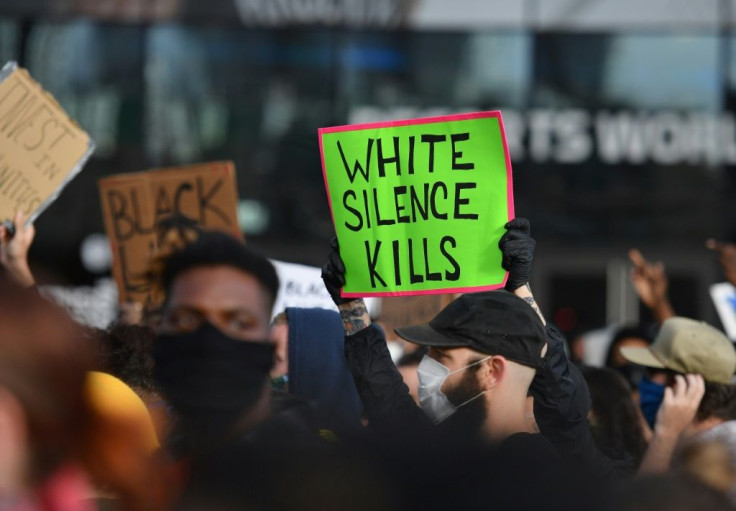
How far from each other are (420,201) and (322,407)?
3.08 feet

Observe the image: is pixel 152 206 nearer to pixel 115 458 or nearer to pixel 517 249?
pixel 517 249

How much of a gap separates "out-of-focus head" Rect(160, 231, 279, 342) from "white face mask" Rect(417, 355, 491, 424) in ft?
2.36

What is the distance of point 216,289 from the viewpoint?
2.62 meters

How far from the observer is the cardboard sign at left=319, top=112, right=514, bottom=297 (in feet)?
10.6

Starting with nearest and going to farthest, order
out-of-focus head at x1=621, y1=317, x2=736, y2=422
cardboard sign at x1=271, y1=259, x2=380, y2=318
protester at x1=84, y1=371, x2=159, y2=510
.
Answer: protester at x1=84, y1=371, x2=159, y2=510 → out-of-focus head at x1=621, y1=317, x2=736, y2=422 → cardboard sign at x1=271, y1=259, x2=380, y2=318

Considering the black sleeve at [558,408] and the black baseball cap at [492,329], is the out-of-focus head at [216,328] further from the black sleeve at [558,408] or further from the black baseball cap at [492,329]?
the black sleeve at [558,408]

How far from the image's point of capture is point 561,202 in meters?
14.4

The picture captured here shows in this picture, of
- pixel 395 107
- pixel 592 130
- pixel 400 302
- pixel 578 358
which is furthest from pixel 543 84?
pixel 400 302

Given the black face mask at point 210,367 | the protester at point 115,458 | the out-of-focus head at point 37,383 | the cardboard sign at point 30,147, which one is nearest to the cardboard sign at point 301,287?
the cardboard sign at point 30,147

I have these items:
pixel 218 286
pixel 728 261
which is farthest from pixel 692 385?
pixel 218 286

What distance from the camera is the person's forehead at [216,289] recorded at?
261 centimetres

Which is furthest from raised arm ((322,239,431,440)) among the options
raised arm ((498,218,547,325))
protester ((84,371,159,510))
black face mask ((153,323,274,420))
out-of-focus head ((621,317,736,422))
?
out-of-focus head ((621,317,736,422))

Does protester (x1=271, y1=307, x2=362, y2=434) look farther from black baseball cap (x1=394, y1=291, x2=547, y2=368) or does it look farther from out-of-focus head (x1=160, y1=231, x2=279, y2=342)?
out-of-focus head (x1=160, y1=231, x2=279, y2=342)

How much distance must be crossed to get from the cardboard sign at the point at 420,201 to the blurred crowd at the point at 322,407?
0.06 m
